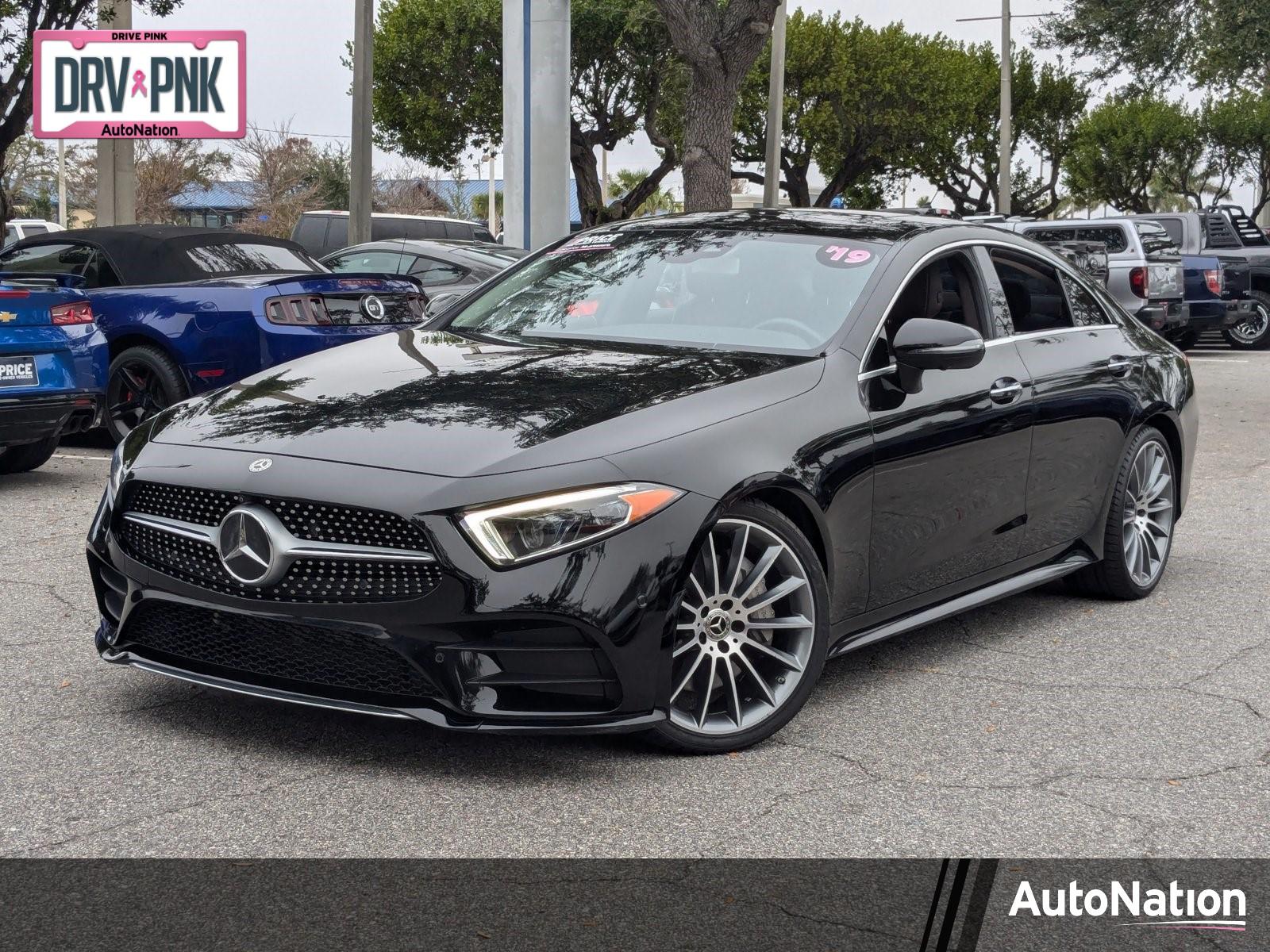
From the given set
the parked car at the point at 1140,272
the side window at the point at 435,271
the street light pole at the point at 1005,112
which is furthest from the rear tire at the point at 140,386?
the street light pole at the point at 1005,112

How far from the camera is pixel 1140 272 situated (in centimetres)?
1838

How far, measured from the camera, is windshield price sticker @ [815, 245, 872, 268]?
532 centimetres

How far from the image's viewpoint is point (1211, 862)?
362 centimetres

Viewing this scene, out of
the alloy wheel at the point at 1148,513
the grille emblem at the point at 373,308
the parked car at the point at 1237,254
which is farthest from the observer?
the parked car at the point at 1237,254

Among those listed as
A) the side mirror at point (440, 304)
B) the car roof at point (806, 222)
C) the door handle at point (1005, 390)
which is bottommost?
the door handle at point (1005, 390)

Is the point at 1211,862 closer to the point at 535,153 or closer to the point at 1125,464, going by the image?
the point at 1125,464

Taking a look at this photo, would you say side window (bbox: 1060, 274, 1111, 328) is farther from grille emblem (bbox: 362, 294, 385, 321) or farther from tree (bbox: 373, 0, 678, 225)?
tree (bbox: 373, 0, 678, 225)

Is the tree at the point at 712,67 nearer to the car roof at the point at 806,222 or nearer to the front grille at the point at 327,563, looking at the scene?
the car roof at the point at 806,222

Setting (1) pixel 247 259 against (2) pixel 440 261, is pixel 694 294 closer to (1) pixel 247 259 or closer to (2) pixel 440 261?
(1) pixel 247 259

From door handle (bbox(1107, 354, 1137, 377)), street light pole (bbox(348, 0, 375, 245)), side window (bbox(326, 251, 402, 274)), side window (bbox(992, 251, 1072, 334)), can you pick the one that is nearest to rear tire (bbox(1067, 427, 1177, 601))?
door handle (bbox(1107, 354, 1137, 377))

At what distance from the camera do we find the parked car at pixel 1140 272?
60.3ft

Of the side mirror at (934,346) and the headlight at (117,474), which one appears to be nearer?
the headlight at (117,474)

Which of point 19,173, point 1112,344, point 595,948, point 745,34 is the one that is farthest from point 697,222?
point 19,173

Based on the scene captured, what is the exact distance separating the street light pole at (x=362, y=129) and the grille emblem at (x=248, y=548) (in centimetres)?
1531
